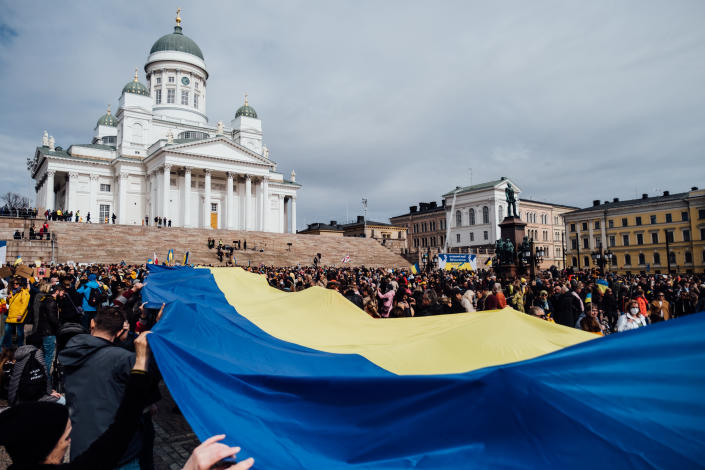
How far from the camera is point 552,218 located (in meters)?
93.4

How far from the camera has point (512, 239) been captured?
24.6 m

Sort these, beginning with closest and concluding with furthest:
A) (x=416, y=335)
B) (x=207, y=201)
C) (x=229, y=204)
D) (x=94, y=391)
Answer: (x=94, y=391) < (x=416, y=335) < (x=207, y=201) < (x=229, y=204)

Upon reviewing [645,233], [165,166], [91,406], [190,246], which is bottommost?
[91,406]

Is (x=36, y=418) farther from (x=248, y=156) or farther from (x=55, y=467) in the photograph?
(x=248, y=156)

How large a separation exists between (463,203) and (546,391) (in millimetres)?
89104

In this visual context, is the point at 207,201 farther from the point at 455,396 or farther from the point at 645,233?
the point at 645,233

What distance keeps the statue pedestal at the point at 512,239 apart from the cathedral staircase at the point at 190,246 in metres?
22.8

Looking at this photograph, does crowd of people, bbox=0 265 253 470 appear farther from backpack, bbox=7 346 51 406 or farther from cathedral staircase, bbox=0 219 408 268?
cathedral staircase, bbox=0 219 408 268

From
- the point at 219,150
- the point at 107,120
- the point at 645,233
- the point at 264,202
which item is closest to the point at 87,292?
the point at 219,150

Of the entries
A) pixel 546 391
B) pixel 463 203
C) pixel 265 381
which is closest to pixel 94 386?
pixel 265 381

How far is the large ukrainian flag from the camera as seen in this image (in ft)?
6.27

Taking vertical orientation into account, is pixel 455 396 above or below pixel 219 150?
below

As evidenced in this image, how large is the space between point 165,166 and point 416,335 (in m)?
56.7

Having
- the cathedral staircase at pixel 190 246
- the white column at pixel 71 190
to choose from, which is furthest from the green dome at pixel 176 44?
the cathedral staircase at pixel 190 246
